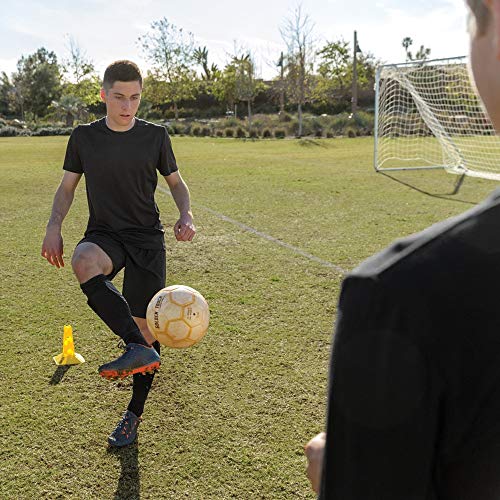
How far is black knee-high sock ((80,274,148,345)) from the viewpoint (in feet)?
11.3

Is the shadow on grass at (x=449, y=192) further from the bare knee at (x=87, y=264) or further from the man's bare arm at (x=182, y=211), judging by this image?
the bare knee at (x=87, y=264)

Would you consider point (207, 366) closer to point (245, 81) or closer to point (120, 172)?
point (120, 172)

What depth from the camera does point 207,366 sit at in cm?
447

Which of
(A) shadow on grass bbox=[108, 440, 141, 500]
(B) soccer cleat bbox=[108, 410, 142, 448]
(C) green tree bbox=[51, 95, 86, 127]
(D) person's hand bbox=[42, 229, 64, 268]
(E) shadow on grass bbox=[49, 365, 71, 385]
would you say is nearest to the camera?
(A) shadow on grass bbox=[108, 440, 141, 500]

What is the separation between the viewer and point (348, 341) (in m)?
0.70

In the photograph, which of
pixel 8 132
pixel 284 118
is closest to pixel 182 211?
pixel 284 118

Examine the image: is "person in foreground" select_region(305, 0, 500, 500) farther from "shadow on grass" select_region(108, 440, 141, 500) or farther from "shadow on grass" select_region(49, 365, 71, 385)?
"shadow on grass" select_region(49, 365, 71, 385)

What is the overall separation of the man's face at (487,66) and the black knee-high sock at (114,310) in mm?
2955

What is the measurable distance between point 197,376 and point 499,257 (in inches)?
151

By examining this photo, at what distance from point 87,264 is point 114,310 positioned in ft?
1.26

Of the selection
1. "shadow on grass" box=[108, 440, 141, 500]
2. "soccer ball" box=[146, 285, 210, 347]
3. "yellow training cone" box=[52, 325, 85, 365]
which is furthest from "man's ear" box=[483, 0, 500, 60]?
"yellow training cone" box=[52, 325, 85, 365]

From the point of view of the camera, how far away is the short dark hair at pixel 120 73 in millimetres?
3998

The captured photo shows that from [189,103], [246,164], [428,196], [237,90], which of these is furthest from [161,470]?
[189,103]

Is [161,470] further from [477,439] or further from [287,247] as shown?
[287,247]
